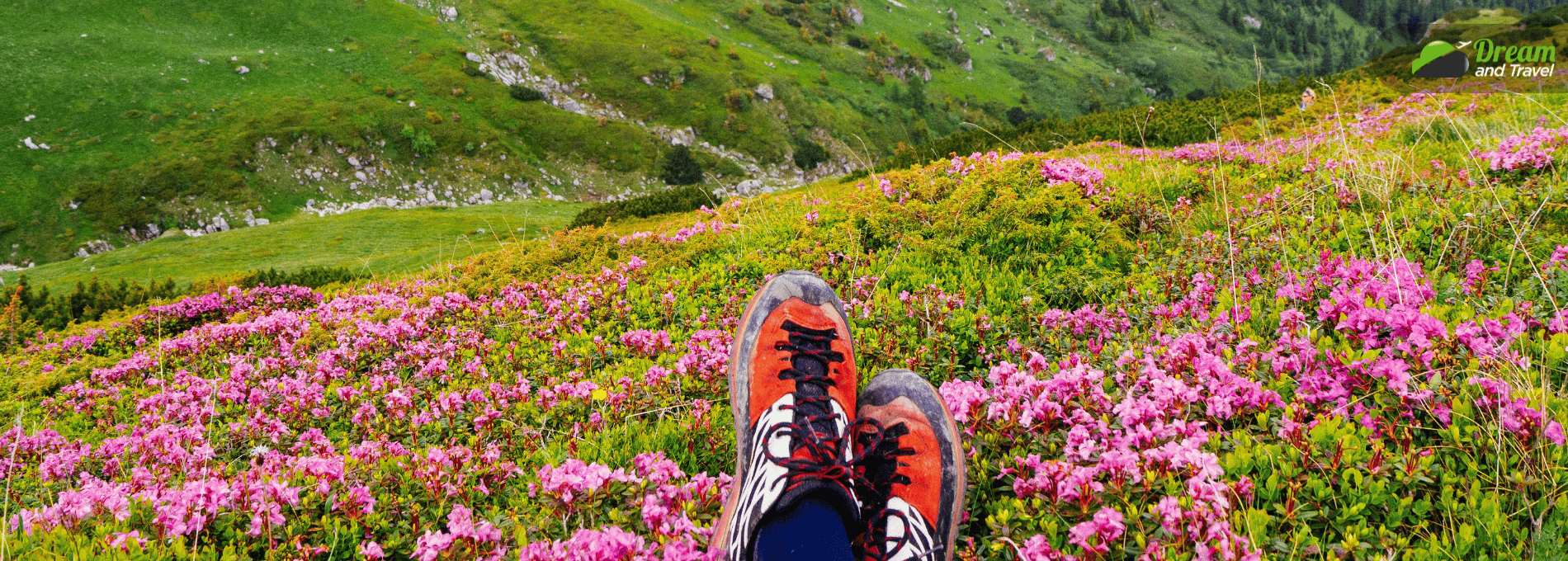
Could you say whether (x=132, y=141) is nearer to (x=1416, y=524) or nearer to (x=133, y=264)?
(x=133, y=264)

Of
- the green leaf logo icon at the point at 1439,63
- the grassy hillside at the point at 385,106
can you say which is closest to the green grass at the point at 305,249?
the grassy hillside at the point at 385,106

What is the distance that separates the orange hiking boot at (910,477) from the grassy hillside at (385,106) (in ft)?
52.0

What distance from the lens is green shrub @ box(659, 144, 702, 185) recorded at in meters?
63.7

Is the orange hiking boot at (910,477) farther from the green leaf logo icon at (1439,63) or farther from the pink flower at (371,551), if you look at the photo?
the green leaf logo icon at (1439,63)

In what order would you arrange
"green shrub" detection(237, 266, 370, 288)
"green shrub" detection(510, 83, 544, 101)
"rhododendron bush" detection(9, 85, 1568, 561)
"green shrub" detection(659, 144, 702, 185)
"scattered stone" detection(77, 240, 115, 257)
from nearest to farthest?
"rhododendron bush" detection(9, 85, 1568, 561)
"green shrub" detection(237, 266, 370, 288)
"scattered stone" detection(77, 240, 115, 257)
"green shrub" detection(659, 144, 702, 185)
"green shrub" detection(510, 83, 544, 101)

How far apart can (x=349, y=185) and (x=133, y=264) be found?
25.1 metres

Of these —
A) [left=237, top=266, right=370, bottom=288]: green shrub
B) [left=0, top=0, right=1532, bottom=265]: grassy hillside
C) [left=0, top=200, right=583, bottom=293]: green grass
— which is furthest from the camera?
[left=0, top=0, right=1532, bottom=265]: grassy hillside

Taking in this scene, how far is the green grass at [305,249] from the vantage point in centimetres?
2270

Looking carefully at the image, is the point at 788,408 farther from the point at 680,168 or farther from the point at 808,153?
the point at 808,153

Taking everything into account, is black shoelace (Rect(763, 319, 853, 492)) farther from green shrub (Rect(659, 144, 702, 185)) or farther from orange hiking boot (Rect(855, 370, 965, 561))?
green shrub (Rect(659, 144, 702, 185))

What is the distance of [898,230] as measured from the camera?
7.06 m

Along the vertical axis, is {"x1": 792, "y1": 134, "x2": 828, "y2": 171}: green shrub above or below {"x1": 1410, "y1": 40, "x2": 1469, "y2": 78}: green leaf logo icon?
below

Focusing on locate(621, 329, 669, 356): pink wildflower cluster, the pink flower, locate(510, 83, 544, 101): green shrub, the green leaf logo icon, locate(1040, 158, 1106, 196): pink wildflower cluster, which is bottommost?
locate(510, 83, 544, 101): green shrub

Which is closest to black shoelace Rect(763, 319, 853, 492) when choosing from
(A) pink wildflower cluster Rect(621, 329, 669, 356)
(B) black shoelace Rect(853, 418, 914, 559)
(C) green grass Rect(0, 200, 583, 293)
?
(B) black shoelace Rect(853, 418, 914, 559)
